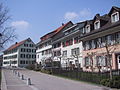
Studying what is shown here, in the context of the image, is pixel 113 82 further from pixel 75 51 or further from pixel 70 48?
pixel 70 48

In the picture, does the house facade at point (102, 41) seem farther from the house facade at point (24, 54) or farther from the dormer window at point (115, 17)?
the house facade at point (24, 54)

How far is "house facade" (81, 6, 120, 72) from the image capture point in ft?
89.5

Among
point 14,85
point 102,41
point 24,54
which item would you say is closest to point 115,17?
point 102,41

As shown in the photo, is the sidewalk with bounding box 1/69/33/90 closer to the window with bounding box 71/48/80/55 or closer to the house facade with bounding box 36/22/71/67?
the window with bounding box 71/48/80/55

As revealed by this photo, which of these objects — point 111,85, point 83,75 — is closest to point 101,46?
point 83,75

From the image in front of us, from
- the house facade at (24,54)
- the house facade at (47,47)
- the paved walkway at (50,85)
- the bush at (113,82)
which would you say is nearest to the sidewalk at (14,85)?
the paved walkway at (50,85)

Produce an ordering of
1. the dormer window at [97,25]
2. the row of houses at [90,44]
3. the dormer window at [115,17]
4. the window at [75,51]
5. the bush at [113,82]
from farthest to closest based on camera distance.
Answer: the window at [75,51]
the dormer window at [97,25]
the dormer window at [115,17]
the row of houses at [90,44]
the bush at [113,82]

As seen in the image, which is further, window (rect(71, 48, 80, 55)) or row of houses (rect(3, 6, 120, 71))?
window (rect(71, 48, 80, 55))

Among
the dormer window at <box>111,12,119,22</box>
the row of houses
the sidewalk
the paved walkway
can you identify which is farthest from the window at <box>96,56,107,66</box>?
the sidewalk

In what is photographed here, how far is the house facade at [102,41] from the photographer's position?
27.3 m

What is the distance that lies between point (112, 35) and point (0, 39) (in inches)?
652

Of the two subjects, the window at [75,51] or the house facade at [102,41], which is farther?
the window at [75,51]

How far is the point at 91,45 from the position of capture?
3391 centimetres

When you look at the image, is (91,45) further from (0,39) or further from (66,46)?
(0,39)
